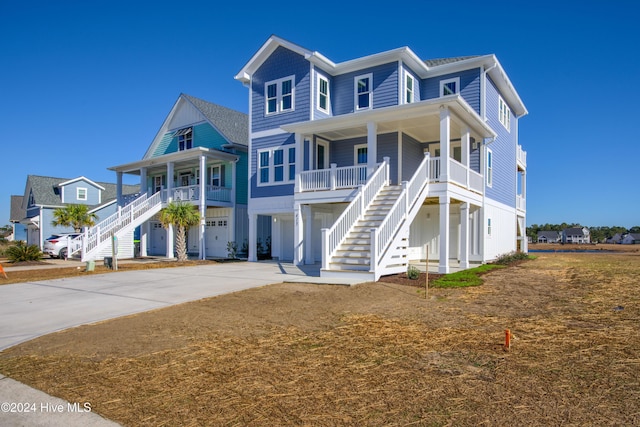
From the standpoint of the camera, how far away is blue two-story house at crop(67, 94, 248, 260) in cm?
2214

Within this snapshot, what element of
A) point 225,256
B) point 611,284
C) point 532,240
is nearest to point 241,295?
point 611,284

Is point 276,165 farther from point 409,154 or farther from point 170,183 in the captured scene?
point 170,183

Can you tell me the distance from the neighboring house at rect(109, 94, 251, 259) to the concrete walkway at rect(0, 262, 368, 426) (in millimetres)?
7948

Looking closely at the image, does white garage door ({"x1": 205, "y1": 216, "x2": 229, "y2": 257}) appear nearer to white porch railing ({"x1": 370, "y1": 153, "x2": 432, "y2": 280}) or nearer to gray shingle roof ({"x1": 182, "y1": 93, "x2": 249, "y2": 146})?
gray shingle roof ({"x1": 182, "y1": 93, "x2": 249, "y2": 146})

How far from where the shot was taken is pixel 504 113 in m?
21.8

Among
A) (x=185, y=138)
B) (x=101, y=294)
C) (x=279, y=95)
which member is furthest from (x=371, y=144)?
(x=185, y=138)

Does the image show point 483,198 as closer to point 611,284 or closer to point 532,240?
point 611,284

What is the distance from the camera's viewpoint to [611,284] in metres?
10.8

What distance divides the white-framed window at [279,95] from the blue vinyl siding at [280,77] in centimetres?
19

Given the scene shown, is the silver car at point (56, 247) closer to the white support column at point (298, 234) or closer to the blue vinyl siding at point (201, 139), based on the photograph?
the blue vinyl siding at point (201, 139)

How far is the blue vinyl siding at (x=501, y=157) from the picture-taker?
19547mm

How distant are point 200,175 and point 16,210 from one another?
33.6 meters

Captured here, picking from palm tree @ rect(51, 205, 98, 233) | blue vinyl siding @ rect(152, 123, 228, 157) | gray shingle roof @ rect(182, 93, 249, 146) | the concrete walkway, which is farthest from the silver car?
the concrete walkway

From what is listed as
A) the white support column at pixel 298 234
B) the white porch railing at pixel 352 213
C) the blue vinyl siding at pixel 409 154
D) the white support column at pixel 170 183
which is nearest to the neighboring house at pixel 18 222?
the white support column at pixel 170 183
